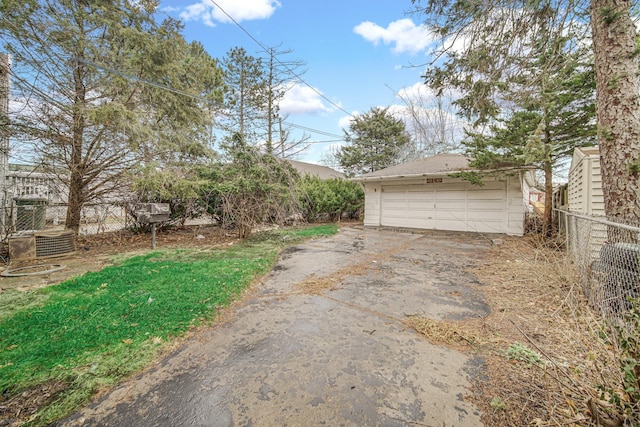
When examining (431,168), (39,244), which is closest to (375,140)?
(431,168)

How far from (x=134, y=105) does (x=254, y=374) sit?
24.0 feet

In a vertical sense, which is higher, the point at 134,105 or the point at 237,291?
the point at 134,105

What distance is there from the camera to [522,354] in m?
2.16

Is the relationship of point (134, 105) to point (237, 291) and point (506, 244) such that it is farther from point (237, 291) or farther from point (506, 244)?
point (506, 244)

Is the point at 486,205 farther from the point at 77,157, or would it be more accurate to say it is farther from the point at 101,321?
the point at 77,157

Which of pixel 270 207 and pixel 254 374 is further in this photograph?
pixel 270 207

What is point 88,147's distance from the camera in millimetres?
6273

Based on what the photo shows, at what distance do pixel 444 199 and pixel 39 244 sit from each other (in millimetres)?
11783

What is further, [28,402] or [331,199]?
[331,199]

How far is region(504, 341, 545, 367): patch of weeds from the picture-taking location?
2.05 meters

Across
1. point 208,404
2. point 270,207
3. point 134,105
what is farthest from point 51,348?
point 134,105

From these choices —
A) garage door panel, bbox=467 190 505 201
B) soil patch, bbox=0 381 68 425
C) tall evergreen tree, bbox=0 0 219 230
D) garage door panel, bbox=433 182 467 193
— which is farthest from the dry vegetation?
tall evergreen tree, bbox=0 0 219 230

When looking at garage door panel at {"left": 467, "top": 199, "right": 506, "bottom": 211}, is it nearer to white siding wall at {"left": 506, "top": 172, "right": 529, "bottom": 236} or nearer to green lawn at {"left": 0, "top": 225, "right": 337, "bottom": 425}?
white siding wall at {"left": 506, "top": 172, "right": 529, "bottom": 236}

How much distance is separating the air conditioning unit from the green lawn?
6.44 ft
